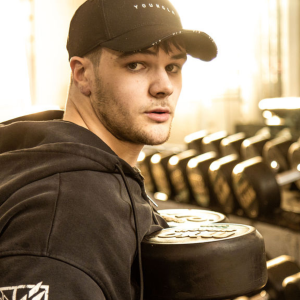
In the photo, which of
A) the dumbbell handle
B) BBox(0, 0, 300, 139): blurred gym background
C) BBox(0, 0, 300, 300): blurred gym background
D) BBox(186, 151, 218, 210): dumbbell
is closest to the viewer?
BBox(0, 0, 300, 300): blurred gym background

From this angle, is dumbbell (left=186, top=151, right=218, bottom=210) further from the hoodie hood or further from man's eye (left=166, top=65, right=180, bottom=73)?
the hoodie hood

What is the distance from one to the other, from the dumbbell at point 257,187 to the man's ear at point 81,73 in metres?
1.76

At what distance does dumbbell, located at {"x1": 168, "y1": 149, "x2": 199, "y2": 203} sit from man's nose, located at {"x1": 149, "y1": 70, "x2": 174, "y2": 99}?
7.98ft

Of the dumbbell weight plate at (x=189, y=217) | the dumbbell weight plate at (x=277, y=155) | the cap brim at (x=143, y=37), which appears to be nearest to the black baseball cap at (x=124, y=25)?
the cap brim at (x=143, y=37)

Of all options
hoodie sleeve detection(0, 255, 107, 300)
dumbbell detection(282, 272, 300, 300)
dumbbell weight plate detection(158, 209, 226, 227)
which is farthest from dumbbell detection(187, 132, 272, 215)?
hoodie sleeve detection(0, 255, 107, 300)

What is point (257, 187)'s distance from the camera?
258 centimetres

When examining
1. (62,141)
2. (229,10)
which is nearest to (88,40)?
(62,141)

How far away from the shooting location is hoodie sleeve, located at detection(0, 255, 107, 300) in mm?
639

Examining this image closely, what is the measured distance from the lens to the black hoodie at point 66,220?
0.65 m

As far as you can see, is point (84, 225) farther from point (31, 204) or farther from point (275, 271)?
point (275, 271)

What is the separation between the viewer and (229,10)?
4.89 m

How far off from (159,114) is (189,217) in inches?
13.9

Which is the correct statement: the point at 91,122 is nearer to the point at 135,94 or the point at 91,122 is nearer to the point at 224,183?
the point at 135,94

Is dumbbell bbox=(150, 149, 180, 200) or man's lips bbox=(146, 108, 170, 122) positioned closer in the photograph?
man's lips bbox=(146, 108, 170, 122)
